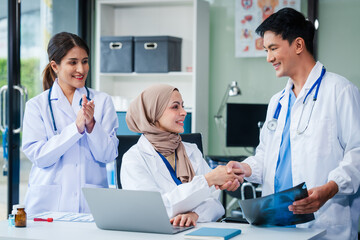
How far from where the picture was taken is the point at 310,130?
2.41m

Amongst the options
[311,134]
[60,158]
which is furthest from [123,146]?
[311,134]

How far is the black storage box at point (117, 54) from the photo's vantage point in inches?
200

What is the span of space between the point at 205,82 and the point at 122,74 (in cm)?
74

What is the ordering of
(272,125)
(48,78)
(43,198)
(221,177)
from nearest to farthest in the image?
(221,177)
(272,125)
(43,198)
(48,78)

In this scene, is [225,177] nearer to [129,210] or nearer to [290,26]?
[129,210]

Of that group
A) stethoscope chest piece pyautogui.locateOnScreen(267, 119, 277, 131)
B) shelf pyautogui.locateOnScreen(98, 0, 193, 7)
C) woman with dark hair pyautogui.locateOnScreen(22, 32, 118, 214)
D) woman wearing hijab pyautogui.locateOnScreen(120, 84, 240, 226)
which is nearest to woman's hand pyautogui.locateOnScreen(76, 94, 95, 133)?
woman with dark hair pyautogui.locateOnScreen(22, 32, 118, 214)

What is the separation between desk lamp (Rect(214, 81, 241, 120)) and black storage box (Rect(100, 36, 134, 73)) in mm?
877

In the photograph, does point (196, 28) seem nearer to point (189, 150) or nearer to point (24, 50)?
point (24, 50)

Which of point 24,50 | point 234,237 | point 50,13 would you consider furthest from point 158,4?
point 234,237

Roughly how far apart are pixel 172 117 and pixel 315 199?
0.75 meters

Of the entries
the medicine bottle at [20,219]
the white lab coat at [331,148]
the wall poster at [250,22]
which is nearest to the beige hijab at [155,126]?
the white lab coat at [331,148]

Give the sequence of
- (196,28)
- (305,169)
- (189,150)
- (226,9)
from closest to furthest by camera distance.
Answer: (305,169) < (189,150) < (196,28) < (226,9)

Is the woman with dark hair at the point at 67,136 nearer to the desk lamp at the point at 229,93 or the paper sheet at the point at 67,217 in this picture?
the paper sheet at the point at 67,217

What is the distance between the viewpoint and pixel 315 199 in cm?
217
